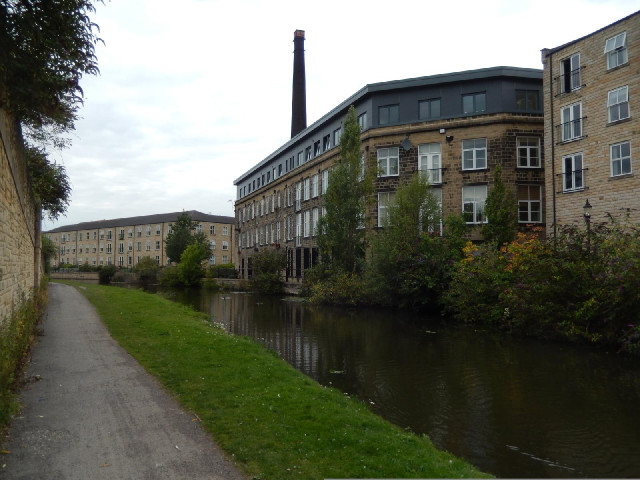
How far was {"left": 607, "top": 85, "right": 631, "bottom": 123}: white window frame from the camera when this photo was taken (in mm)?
23625

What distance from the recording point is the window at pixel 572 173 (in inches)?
1024

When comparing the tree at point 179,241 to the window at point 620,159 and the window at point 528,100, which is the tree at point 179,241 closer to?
the window at point 528,100

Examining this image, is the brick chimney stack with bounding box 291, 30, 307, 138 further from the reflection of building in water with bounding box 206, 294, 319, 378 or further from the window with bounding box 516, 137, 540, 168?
the reflection of building in water with bounding box 206, 294, 319, 378

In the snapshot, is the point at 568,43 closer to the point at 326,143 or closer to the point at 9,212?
the point at 326,143

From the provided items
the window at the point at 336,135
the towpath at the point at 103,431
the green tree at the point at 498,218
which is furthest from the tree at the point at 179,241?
the towpath at the point at 103,431

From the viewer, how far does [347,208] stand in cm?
3147

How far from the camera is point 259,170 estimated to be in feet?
206

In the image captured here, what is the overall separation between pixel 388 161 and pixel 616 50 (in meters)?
14.8

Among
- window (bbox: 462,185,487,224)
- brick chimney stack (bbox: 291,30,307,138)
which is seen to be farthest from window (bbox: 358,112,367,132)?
brick chimney stack (bbox: 291,30,307,138)

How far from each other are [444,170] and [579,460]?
2797 centimetres

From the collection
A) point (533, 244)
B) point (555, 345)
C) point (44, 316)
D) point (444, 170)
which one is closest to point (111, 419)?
point (44, 316)

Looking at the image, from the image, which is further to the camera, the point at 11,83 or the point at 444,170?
the point at 444,170

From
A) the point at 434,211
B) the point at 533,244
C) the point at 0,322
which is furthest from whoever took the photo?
the point at 434,211

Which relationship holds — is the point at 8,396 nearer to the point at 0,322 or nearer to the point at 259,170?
the point at 0,322
